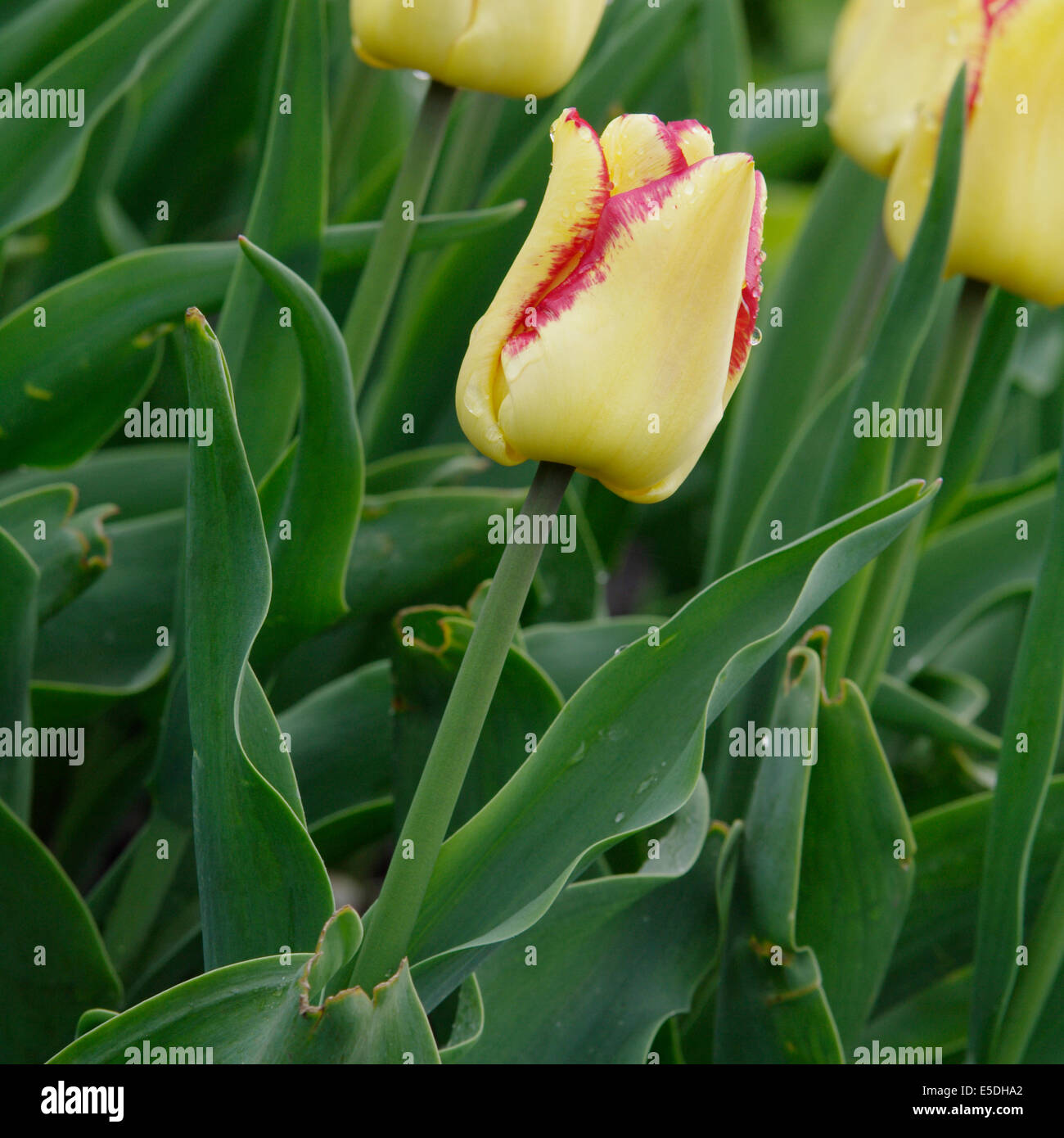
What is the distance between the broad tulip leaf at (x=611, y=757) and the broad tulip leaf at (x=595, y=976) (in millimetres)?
78

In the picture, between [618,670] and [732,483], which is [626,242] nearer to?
[618,670]

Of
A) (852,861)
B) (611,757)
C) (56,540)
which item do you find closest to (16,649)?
(56,540)

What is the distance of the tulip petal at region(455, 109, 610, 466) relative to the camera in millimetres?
334

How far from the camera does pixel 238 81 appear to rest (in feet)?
2.97

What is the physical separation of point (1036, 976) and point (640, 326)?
0.39m

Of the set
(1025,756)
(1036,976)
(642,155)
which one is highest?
(642,155)

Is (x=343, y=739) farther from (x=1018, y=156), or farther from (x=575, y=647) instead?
(x=1018, y=156)

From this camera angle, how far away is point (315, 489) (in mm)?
502

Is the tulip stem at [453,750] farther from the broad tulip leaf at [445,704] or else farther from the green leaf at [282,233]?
the green leaf at [282,233]

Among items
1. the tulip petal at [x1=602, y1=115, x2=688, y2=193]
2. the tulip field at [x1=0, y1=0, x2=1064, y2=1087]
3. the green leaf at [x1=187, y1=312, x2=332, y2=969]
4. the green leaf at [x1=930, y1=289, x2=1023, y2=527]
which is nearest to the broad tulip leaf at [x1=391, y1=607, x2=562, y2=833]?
the tulip field at [x1=0, y1=0, x2=1064, y2=1087]

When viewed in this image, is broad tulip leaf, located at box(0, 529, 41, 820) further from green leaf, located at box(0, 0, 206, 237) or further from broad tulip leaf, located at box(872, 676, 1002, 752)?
broad tulip leaf, located at box(872, 676, 1002, 752)

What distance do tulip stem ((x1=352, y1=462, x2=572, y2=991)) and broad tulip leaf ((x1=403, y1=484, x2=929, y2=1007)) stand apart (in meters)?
0.02
